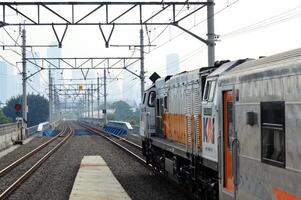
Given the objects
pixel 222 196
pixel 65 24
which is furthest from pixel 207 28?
pixel 222 196

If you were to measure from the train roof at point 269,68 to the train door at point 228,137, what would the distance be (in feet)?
1.23

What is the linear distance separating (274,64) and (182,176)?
25.1 ft

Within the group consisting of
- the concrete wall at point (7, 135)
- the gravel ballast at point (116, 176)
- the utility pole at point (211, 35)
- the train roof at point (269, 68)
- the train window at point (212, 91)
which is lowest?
the gravel ballast at point (116, 176)

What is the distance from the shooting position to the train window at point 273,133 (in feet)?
22.5

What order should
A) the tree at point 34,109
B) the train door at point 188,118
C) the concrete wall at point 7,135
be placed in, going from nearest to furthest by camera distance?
1. the train door at point 188,118
2. the concrete wall at point 7,135
3. the tree at point 34,109

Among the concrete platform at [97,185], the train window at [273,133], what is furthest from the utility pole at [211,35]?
the train window at [273,133]

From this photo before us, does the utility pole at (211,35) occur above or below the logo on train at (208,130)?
above

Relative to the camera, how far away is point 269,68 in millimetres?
7426

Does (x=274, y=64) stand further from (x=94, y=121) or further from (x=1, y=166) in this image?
(x=94, y=121)

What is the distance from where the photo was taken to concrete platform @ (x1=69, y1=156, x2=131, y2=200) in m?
14.0

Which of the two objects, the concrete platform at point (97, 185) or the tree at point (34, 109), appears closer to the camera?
the concrete platform at point (97, 185)

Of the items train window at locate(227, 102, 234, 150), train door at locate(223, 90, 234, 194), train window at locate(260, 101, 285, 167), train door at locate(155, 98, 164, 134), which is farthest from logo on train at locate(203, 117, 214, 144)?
train door at locate(155, 98, 164, 134)

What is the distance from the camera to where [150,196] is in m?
14.4

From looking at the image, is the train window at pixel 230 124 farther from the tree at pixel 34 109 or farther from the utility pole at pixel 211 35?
the tree at pixel 34 109
